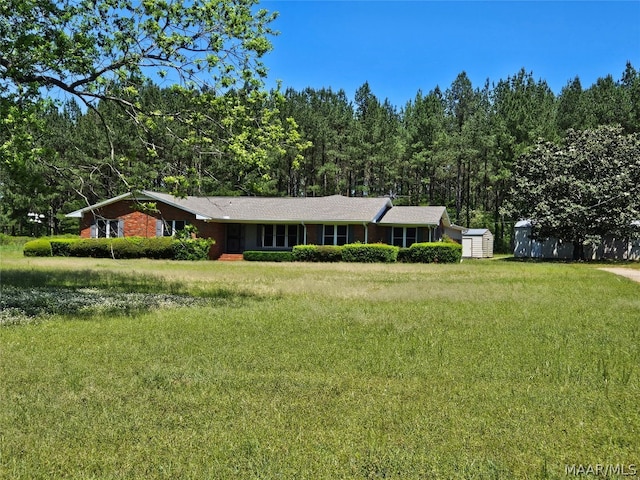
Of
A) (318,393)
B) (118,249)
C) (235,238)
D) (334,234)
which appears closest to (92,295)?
(318,393)

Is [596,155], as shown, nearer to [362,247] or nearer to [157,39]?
[362,247]

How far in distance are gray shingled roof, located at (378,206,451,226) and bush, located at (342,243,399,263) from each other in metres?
3.89

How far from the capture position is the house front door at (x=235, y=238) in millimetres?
34406

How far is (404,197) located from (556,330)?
159 ft

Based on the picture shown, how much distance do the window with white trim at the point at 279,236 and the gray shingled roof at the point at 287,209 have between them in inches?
36.8

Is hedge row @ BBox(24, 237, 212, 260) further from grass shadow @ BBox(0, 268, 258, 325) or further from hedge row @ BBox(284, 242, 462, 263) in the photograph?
grass shadow @ BBox(0, 268, 258, 325)

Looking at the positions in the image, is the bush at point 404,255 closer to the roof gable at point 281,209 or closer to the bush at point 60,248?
the roof gable at point 281,209

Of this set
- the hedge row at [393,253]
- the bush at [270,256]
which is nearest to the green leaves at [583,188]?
the hedge row at [393,253]

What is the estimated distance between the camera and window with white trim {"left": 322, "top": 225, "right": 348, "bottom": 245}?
32625mm

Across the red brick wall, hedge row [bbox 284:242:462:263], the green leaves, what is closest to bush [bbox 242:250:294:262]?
hedge row [bbox 284:242:462:263]

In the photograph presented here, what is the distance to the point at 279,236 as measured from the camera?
34.2 meters

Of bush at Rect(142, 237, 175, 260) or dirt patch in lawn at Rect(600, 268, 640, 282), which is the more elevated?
bush at Rect(142, 237, 175, 260)

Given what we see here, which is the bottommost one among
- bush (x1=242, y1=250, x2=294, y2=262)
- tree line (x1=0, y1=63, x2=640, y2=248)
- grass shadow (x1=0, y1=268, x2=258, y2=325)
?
grass shadow (x1=0, y1=268, x2=258, y2=325)

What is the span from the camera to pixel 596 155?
105 feet
